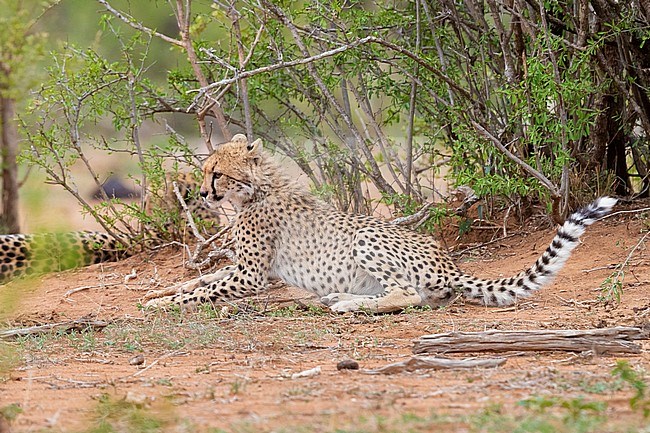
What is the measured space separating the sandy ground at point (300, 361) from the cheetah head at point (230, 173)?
0.75 meters

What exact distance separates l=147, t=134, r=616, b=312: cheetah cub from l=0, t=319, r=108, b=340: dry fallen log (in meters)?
0.74

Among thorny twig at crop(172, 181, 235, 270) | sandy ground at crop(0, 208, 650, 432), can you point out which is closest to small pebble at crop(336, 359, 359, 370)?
sandy ground at crop(0, 208, 650, 432)

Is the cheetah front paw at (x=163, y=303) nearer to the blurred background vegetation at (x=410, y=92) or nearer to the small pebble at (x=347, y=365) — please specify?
the blurred background vegetation at (x=410, y=92)

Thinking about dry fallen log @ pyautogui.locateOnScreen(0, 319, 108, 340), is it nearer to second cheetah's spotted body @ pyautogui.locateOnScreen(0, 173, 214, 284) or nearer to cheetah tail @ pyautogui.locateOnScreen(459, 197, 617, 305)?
cheetah tail @ pyautogui.locateOnScreen(459, 197, 617, 305)

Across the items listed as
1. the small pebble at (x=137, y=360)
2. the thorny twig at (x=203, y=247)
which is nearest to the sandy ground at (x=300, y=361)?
the small pebble at (x=137, y=360)

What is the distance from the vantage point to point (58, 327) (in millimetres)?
5176

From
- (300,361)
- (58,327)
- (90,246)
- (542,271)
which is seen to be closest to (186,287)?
(58,327)

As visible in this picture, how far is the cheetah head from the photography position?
6.45m

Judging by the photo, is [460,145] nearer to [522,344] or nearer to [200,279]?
[200,279]

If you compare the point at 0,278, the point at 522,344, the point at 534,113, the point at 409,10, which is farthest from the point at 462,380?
the point at 0,278

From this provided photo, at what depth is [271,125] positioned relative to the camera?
834cm

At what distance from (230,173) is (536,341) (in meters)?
2.97

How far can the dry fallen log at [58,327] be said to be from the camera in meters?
5.01

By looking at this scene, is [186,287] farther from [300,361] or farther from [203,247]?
[300,361]
